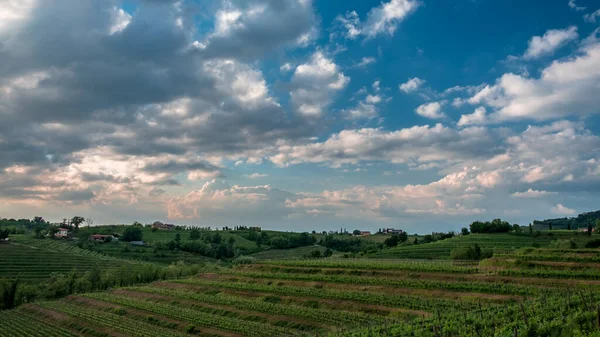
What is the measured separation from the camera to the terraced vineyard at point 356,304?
119 ft

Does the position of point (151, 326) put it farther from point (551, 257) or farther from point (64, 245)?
point (64, 245)

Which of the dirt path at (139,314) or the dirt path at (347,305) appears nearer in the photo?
the dirt path at (347,305)

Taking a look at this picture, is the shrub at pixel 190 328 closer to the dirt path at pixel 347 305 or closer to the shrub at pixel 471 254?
the dirt path at pixel 347 305

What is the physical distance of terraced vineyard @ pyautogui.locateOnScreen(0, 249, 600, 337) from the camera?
119ft

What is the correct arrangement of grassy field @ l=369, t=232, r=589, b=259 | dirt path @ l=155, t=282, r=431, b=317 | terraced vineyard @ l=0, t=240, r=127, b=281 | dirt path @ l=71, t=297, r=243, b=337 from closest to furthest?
dirt path @ l=155, t=282, r=431, b=317 → dirt path @ l=71, t=297, r=243, b=337 → grassy field @ l=369, t=232, r=589, b=259 → terraced vineyard @ l=0, t=240, r=127, b=281

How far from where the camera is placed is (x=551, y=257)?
61719mm

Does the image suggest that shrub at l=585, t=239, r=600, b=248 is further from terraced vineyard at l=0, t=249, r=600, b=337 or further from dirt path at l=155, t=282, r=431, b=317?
dirt path at l=155, t=282, r=431, b=317

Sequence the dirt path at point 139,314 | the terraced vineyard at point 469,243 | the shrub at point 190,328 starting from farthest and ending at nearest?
the terraced vineyard at point 469,243, the shrub at point 190,328, the dirt path at point 139,314

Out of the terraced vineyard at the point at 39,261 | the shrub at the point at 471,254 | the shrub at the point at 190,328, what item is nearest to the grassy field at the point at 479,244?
the shrub at the point at 471,254

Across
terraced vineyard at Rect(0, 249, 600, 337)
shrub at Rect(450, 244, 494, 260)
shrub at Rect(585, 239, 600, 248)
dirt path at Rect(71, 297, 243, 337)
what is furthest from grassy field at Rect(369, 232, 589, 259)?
dirt path at Rect(71, 297, 243, 337)

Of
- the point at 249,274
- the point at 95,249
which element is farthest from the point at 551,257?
the point at 95,249

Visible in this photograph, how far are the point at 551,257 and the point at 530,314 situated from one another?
112 feet

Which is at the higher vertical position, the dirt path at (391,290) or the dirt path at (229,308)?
the dirt path at (391,290)

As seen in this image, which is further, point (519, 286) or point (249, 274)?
point (249, 274)
